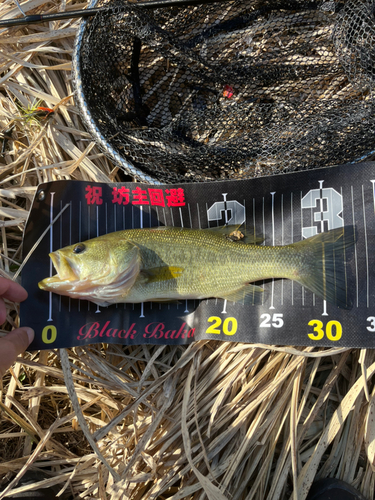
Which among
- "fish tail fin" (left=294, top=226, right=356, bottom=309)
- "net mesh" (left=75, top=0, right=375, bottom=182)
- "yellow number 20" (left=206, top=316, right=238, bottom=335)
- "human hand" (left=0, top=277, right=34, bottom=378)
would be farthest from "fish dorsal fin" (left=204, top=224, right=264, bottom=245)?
"human hand" (left=0, top=277, right=34, bottom=378)

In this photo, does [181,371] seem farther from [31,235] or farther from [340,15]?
[340,15]

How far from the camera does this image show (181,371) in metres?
2.60

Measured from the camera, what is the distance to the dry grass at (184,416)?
7.79 ft

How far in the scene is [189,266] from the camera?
240 centimetres

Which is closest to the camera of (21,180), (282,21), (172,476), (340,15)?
(172,476)

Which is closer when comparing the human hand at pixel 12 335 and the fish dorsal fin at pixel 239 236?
the human hand at pixel 12 335

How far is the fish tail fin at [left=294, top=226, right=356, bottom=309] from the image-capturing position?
2363 mm

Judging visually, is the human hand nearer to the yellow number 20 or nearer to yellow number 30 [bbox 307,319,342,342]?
the yellow number 20

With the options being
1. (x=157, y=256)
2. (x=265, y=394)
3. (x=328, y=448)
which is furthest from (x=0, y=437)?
(x=328, y=448)

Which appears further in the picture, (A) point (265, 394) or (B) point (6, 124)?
(B) point (6, 124)

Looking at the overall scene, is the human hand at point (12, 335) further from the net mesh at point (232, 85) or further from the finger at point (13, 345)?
the net mesh at point (232, 85)

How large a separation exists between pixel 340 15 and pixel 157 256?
7.17 ft

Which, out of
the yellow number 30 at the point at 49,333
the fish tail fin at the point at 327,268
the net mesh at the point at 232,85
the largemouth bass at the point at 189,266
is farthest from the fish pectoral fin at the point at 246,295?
the yellow number 30 at the point at 49,333

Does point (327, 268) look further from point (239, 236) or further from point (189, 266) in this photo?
point (189, 266)
